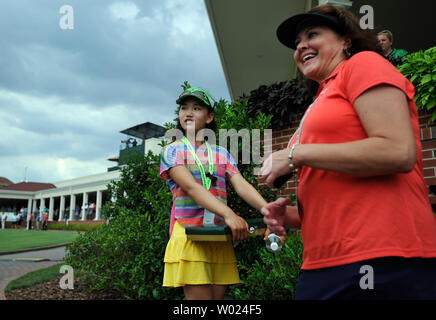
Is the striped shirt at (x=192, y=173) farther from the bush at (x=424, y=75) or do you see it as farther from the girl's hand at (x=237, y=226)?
the bush at (x=424, y=75)

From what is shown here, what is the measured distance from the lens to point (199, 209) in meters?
1.92

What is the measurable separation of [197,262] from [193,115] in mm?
949

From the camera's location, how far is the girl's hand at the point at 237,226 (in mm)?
1613

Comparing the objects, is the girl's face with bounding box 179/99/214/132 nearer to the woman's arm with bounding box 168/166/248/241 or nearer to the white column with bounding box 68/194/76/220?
the woman's arm with bounding box 168/166/248/241

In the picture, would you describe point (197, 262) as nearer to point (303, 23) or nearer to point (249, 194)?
point (249, 194)

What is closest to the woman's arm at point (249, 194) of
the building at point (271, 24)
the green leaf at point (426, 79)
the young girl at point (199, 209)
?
the young girl at point (199, 209)

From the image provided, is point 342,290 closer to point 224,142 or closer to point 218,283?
point 218,283

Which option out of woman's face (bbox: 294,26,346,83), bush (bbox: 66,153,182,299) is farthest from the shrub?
woman's face (bbox: 294,26,346,83)

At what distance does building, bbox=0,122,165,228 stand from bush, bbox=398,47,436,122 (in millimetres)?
28372

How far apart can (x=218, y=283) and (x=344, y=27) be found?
1426 millimetres

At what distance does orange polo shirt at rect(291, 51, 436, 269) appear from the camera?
100cm

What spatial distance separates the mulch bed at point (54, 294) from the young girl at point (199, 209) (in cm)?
336
